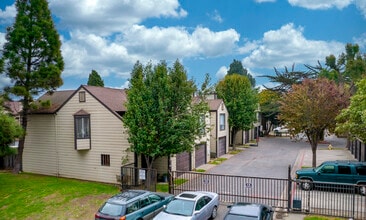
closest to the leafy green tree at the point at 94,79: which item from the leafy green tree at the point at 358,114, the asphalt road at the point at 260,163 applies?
the asphalt road at the point at 260,163

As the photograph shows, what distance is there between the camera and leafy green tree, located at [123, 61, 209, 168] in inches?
690

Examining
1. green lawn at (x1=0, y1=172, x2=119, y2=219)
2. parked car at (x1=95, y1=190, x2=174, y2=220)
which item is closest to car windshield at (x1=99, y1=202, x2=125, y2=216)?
parked car at (x1=95, y1=190, x2=174, y2=220)

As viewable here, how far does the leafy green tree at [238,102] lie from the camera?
120ft

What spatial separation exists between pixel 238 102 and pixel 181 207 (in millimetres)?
25712

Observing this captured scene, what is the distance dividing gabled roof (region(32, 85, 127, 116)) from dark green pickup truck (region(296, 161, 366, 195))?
13.4m

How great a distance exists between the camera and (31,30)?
22141 millimetres

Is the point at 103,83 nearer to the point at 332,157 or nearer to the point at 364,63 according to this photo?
the point at 332,157

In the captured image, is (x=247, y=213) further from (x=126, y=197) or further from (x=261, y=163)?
(x=261, y=163)

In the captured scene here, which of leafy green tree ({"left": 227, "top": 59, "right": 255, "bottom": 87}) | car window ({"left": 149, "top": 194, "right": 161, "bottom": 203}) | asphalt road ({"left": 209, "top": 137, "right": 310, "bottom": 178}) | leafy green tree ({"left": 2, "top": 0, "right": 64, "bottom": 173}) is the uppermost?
leafy green tree ({"left": 227, "top": 59, "right": 255, "bottom": 87})

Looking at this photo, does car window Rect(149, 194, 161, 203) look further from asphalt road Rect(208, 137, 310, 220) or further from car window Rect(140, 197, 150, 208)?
asphalt road Rect(208, 137, 310, 220)

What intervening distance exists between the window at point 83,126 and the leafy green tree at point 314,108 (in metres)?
15.7

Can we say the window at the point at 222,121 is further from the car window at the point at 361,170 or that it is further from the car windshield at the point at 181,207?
the car windshield at the point at 181,207

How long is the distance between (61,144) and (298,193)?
17346 mm

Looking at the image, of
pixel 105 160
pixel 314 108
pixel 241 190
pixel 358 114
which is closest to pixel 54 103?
pixel 105 160
